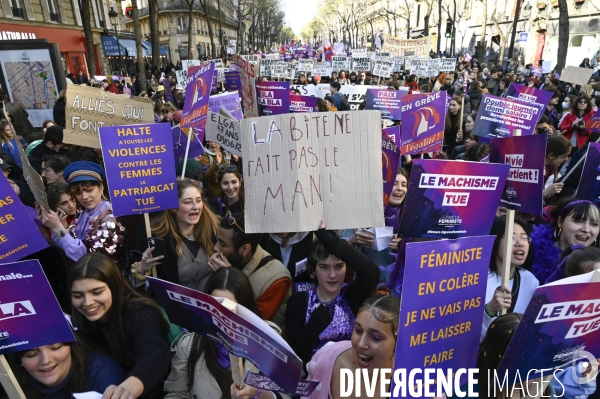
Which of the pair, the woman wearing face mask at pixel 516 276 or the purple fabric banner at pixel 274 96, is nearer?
the woman wearing face mask at pixel 516 276

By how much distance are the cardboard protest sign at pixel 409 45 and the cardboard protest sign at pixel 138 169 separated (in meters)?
16.2

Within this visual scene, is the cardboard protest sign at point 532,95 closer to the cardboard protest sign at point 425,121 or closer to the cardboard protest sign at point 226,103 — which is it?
the cardboard protest sign at point 425,121

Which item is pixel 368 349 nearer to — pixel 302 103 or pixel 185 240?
pixel 185 240

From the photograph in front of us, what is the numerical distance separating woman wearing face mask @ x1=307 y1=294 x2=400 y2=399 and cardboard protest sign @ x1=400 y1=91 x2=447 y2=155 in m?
3.72

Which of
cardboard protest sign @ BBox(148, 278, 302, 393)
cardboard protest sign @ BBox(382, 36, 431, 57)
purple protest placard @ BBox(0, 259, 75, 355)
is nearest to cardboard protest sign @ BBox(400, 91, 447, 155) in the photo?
cardboard protest sign @ BBox(148, 278, 302, 393)

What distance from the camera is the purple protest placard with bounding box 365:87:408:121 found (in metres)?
7.94

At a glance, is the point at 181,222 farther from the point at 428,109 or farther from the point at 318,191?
the point at 428,109

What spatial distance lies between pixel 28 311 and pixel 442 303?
72.8 inches

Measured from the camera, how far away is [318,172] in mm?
2389

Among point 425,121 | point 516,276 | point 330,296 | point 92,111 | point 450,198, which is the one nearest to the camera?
point 450,198

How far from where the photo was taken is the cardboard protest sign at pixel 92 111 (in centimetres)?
476

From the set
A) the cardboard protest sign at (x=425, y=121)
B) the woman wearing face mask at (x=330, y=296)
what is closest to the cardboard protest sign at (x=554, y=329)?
the woman wearing face mask at (x=330, y=296)

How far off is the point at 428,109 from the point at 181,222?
360 cm

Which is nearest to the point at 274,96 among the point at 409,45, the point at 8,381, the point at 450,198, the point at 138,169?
the point at 138,169
